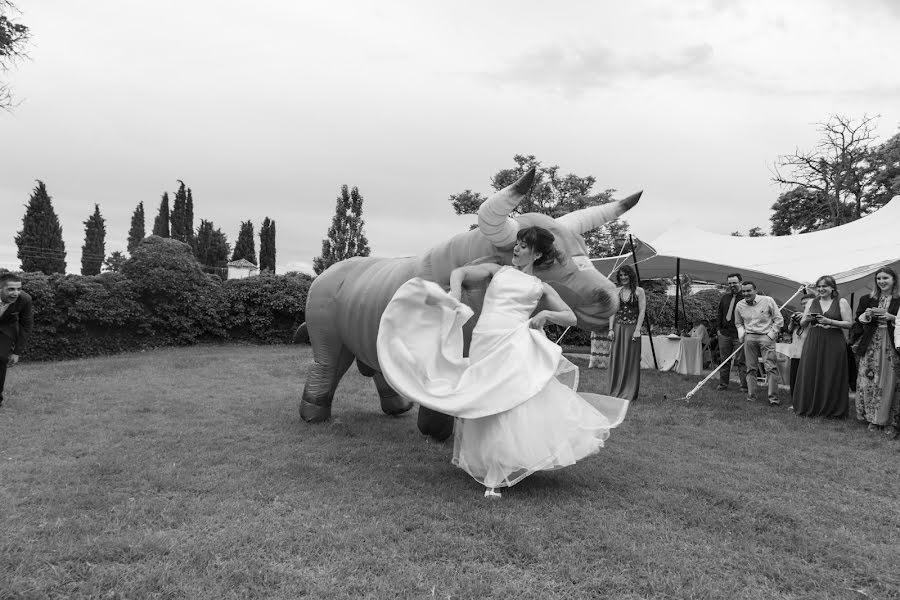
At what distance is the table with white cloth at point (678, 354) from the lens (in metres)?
10.8

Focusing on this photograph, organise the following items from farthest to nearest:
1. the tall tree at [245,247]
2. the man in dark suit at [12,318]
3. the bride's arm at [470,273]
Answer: the tall tree at [245,247], the man in dark suit at [12,318], the bride's arm at [470,273]

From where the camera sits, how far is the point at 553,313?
3762 mm

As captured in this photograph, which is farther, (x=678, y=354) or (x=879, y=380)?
(x=678, y=354)

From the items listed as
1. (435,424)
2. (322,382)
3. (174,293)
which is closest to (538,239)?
(435,424)

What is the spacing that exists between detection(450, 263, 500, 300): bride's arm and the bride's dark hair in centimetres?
27

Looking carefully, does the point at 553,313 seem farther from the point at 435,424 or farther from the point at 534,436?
the point at 435,424

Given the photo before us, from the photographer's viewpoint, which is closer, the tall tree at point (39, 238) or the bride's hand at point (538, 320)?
the bride's hand at point (538, 320)

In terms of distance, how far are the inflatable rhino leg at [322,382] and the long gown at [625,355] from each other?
3814 millimetres

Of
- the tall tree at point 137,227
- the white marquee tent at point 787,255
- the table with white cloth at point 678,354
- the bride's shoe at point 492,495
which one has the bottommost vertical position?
the bride's shoe at point 492,495

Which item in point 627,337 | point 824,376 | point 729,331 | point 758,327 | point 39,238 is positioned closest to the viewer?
point 824,376

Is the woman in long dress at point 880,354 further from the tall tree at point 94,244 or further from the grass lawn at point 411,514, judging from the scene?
the tall tree at point 94,244

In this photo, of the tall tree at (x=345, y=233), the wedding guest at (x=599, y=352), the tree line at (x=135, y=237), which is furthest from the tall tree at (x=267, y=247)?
the wedding guest at (x=599, y=352)

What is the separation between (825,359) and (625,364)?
7.46 ft

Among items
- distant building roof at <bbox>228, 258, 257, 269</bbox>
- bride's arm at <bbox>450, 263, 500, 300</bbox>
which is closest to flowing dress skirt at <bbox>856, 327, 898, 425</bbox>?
bride's arm at <bbox>450, 263, 500, 300</bbox>
